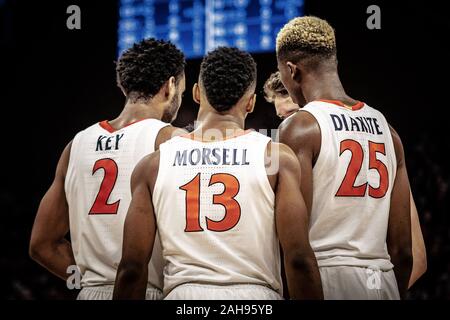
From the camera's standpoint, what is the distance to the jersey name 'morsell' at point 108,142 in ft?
8.21

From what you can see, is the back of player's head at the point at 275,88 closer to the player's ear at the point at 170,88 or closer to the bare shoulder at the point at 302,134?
the player's ear at the point at 170,88

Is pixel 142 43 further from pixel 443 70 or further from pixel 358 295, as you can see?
pixel 443 70

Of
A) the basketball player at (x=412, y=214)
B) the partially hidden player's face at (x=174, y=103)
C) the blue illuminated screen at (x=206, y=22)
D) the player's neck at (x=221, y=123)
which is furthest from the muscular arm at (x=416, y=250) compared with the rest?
the blue illuminated screen at (x=206, y=22)

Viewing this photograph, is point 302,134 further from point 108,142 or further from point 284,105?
point 284,105

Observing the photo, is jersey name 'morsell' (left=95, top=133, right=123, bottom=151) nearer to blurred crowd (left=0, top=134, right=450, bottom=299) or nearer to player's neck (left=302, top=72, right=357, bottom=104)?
player's neck (left=302, top=72, right=357, bottom=104)

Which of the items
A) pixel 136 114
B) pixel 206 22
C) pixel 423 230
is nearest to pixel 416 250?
pixel 136 114

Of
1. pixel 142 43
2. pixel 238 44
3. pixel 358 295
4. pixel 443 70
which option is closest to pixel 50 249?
pixel 142 43

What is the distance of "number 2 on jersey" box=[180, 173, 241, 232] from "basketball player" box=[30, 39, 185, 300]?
319 millimetres

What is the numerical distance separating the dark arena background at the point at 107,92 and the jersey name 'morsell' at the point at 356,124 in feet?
8.87

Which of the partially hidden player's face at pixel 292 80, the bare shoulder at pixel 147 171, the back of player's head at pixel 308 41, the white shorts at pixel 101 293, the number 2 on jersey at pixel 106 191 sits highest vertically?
the back of player's head at pixel 308 41

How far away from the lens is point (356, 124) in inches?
95.7


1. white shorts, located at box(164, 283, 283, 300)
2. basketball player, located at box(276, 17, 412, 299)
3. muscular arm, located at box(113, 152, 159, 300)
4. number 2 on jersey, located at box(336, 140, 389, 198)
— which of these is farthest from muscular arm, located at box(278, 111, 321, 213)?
muscular arm, located at box(113, 152, 159, 300)

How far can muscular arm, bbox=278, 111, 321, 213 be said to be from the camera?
7.54 feet

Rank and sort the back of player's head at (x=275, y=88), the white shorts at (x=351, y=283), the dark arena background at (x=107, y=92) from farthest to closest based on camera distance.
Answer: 1. the dark arena background at (x=107, y=92)
2. the back of player's head at (x=275, y=88)
3. the white shorts at (x=351, y=283)
